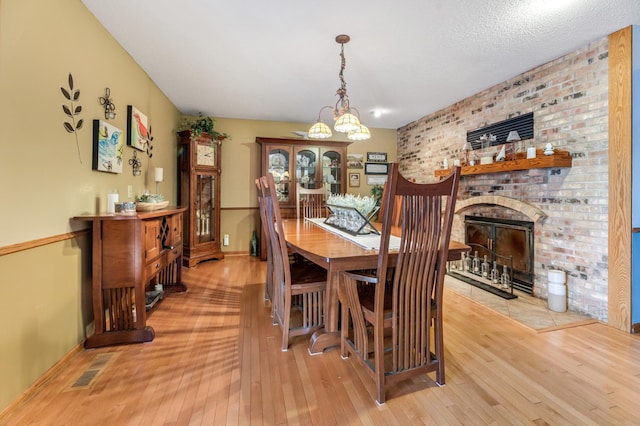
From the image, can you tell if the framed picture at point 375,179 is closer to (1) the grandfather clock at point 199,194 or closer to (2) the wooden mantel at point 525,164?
(2) the wooden mantel at point 525,164

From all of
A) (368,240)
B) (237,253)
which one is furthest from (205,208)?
(368,240)

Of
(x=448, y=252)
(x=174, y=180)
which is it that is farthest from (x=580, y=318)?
(x=174, y=180)

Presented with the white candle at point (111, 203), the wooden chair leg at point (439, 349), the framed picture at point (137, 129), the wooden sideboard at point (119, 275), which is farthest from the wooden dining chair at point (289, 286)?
the framed picture at point (137, 129)

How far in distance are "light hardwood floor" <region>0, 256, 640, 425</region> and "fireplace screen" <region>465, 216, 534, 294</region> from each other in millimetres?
823

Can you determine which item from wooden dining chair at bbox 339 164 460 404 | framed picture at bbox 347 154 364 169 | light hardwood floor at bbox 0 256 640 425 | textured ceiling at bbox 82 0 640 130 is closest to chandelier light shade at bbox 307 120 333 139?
textured ceiling at bbox 82 0 640 130

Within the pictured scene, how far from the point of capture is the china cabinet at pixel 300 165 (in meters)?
4.71

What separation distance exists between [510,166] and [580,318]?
150 centimetres

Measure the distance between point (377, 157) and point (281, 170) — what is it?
6.29ft

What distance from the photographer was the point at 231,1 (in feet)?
6.44

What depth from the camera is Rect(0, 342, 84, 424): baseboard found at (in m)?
1.39

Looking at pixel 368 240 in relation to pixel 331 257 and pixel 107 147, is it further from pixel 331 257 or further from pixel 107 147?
pixel 107 147

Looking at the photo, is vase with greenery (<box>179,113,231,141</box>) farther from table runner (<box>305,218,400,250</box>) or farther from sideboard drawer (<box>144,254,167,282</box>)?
table runner (<box>305,218,400,250</box>)

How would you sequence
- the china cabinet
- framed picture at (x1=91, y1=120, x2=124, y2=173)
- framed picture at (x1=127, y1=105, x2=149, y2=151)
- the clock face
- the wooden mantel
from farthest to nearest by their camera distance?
the china cabinet, the clock face, framed picture at (x1=127, y1=105, x2=149, y2=151), the wooden mantel, framed picture at (x1=91, y1=120, x2=124, y2=173)

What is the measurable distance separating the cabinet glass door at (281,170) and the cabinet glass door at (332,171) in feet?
2.05
